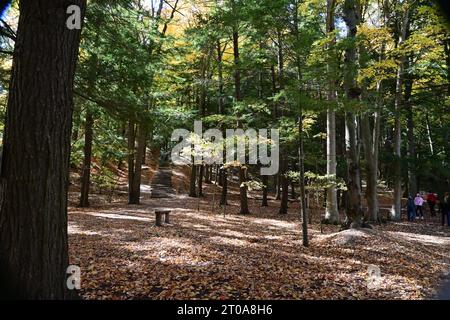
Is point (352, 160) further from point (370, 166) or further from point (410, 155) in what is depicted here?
point (410, 155)

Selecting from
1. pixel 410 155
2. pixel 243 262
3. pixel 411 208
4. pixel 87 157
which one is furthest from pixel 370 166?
pixel 87 157

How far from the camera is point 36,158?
3.58 meters

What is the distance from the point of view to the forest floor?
17.2 ft

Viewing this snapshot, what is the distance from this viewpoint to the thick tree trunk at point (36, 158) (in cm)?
357

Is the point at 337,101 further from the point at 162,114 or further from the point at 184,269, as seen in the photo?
the point at 162,114

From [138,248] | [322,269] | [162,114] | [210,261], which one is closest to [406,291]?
[322,269]

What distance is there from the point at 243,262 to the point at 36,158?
14.8 feet

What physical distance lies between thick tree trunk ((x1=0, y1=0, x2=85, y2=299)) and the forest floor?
4.24 ft

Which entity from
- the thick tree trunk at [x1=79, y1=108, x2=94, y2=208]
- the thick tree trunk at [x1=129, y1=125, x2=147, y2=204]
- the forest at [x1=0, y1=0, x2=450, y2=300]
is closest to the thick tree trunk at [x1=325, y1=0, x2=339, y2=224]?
the forest at [x1=0, y1=0, x2=450, y2=300]

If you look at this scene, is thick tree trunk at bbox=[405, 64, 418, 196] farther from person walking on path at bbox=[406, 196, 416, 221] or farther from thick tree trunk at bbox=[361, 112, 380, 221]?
thick tree trunk at bbox=[361, 112, 380, 221]

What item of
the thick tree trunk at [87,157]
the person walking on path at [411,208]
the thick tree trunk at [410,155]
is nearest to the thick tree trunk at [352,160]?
the person walking on path at [411,208]

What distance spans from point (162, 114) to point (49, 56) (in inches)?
497

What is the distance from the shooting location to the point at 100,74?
8859mm

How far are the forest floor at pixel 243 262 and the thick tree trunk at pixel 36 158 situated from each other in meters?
1.29
